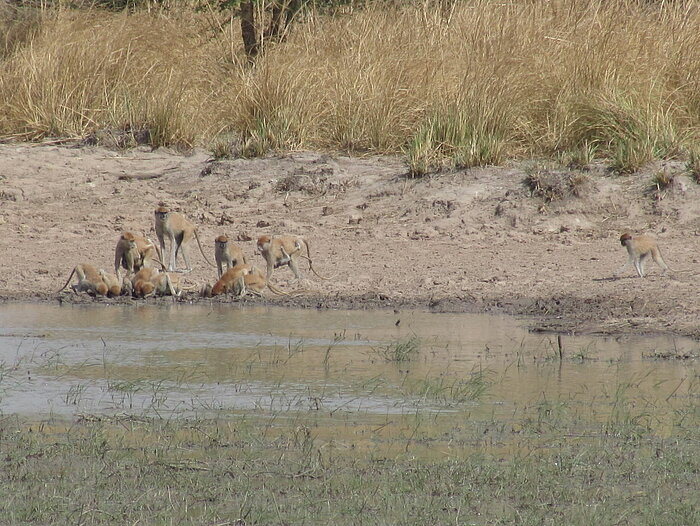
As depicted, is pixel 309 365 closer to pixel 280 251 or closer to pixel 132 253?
pixel 280 251

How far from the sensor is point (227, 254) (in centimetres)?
1184

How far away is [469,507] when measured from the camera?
18.2ft

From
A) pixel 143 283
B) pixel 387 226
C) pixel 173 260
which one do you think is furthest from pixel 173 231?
pixel 387 226

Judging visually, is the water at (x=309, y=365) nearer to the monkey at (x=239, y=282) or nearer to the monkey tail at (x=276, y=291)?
the monkey at (x=239, y=282)

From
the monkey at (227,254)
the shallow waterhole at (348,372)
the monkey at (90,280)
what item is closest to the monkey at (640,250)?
the shallow waterhole at (348,372)

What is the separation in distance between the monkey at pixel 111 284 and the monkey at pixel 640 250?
4.69 meters

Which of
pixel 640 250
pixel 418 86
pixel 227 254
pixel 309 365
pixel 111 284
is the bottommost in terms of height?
pixel 111 284

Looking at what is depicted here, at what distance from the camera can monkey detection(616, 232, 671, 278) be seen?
11.4 m

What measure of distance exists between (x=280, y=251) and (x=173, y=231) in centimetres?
120

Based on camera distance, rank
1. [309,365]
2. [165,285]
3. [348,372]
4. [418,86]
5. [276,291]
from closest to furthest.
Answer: [348,372] < [309,365] < [165,285] < [276,291] < [418,86]

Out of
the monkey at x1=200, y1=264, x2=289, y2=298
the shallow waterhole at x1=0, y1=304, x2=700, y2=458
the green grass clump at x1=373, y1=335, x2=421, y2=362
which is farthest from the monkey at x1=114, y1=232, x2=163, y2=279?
the green grass clump at x1=373, y1=335, x2=421, y2=362

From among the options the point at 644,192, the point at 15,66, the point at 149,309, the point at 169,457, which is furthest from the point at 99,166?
the point at 169,457

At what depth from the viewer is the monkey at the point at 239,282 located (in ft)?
37.4

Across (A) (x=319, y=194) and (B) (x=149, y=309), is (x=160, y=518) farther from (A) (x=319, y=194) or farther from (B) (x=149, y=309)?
(A) (x=319, y=194)
